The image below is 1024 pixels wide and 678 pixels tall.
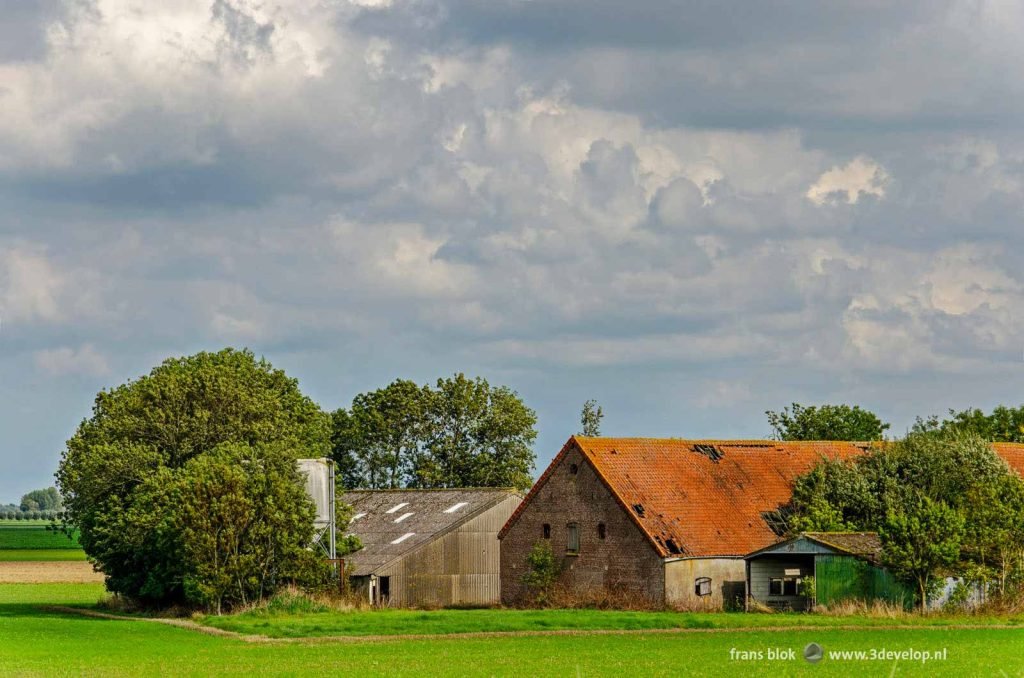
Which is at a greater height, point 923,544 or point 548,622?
point 923,544

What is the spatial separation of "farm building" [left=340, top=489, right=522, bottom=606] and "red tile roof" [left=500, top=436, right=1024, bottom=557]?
607cm

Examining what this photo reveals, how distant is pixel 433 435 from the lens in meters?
119

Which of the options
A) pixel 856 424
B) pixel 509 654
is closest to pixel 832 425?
pixel 856 424

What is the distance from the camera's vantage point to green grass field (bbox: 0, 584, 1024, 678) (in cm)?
3891

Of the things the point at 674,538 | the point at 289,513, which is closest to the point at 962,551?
the point at 674,538

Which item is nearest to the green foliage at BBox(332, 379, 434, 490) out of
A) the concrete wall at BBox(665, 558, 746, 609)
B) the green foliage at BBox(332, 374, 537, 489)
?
the green foliage at BBox(332, 374, 537, 489)

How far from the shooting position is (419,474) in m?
118

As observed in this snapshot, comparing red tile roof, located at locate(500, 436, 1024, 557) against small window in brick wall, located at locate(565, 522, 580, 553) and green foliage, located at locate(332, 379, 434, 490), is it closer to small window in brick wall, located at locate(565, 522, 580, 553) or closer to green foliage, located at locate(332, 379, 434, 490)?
small window in brick wall, located at locate(565, 522, 580, 553)

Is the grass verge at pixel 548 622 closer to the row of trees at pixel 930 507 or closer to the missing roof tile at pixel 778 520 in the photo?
the row of trees at pixel 930 507

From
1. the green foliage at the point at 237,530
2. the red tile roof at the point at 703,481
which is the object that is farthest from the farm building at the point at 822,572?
the green foliage at the point at 237,530

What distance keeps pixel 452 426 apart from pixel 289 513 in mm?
53420

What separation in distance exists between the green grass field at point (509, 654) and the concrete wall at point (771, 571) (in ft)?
30.8

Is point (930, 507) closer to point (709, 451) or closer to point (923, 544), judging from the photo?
point (923, 544)

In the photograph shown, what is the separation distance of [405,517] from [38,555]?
98.1m
